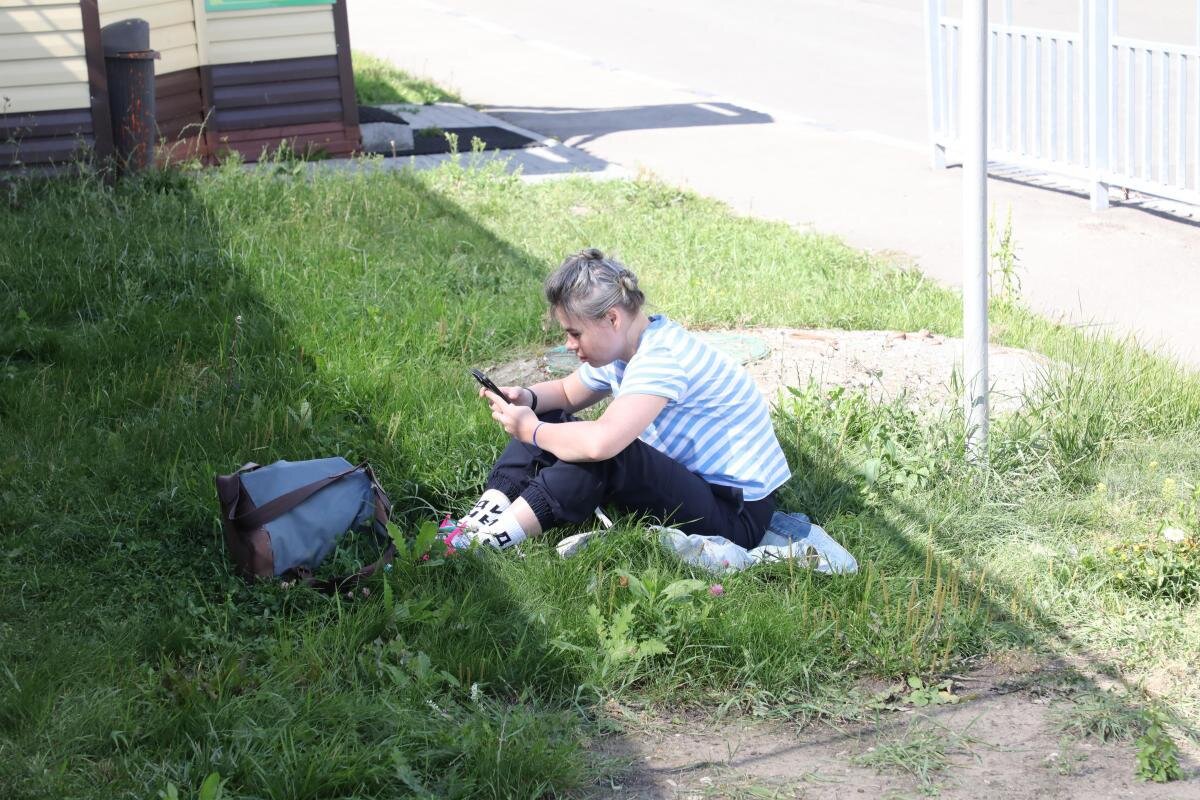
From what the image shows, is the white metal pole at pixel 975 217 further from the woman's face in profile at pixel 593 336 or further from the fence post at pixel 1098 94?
the fence post at pixel 1098 94

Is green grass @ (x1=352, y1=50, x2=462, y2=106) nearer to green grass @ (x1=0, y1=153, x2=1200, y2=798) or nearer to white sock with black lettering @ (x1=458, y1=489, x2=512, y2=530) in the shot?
green grass @ (x1=0, y1=153, x2=1200, y2=798)

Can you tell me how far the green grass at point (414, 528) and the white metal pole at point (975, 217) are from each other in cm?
14

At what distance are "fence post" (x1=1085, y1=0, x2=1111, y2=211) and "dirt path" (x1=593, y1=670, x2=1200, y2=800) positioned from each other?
5976 mm

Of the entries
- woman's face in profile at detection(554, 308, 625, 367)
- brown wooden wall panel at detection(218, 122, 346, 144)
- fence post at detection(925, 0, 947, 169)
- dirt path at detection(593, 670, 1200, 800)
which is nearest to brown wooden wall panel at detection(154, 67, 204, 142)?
brown wooden wall panel at detection(218, 122, 346, 144)

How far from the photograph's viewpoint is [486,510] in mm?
4070

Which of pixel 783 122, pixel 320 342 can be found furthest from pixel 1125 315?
pixel 783 122

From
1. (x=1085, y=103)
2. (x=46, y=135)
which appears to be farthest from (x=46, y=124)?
(x=1085, y=103)

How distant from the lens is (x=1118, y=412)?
16.2 feet

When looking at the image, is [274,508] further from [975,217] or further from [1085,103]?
[1085,103]

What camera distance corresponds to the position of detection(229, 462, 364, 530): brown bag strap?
378 centimetres

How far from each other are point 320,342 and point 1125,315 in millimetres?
3850

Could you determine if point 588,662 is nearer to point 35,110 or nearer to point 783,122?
point 35,110

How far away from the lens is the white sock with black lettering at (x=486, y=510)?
13.2ft

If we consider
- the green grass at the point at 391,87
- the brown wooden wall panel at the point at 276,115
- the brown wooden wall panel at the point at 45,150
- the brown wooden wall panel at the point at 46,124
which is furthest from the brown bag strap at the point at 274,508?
the green grass at the point at 391,87
